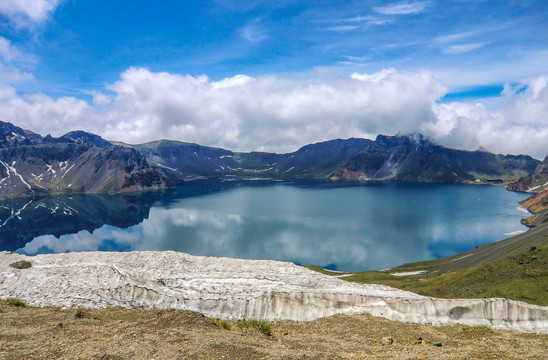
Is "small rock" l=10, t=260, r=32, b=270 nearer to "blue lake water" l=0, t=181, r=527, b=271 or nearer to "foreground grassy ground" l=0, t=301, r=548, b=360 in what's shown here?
"foreground grassy ground" l=0, t=301, r=548, b=360

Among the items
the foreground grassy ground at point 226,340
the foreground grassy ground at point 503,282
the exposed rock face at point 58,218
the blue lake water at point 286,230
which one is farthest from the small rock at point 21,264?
the exposed rock face at point 58,218

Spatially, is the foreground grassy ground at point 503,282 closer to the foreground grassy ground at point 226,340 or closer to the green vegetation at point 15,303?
the foreground grassy ground at point 226,340

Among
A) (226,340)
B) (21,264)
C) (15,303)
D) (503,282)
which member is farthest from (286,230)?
(226,340)

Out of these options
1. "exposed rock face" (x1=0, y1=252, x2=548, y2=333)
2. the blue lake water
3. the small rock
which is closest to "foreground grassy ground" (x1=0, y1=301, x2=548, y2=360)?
"exposed rock face" (x1=0, y1=252, x2=548, y2=333)

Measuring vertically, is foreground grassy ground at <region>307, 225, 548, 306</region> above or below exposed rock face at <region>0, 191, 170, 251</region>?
above

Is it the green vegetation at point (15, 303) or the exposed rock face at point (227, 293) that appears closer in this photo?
the exposed rock face at point (227, 293)

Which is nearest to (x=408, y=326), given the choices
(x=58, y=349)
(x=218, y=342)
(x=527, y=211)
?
(x=218, y=342)

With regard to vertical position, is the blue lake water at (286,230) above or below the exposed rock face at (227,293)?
below
